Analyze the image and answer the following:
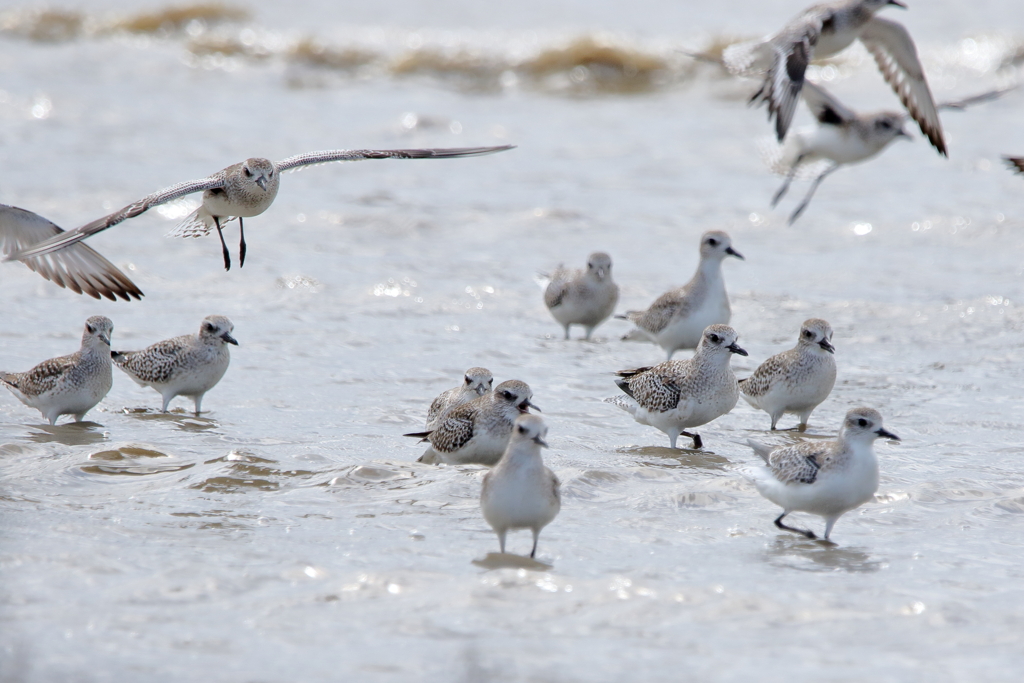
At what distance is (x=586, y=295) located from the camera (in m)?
10.9

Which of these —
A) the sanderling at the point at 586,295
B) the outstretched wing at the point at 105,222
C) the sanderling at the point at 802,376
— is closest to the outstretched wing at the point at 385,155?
the outstretched wing at the point at 105,222

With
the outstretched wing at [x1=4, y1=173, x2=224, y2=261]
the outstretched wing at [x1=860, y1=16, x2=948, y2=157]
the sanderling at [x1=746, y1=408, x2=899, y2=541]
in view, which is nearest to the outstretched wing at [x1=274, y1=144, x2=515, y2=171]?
the outstretched wing at [x1=4, y1=173, x2=224, y2=261]

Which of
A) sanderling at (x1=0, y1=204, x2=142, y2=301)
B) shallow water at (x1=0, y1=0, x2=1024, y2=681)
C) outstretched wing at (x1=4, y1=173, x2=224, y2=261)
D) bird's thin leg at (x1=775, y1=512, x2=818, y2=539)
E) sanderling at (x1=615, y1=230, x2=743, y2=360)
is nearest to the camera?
shallow water at (x1=0, y1=0, x2=1024, y2=681)

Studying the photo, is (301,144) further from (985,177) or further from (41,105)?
(985,177)

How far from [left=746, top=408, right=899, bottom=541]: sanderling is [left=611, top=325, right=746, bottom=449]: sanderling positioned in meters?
1.26

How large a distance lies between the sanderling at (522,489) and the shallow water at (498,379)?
0.76 feet

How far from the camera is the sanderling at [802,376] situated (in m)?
8.14

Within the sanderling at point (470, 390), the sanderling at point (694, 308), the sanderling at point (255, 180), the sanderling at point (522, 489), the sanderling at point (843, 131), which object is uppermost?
the sanderling at point (843, 131)

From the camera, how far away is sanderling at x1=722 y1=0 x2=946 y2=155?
870 centimetres

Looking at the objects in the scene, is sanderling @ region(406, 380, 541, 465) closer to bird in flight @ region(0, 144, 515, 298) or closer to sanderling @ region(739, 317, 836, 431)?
bird in flight @ region(0, 144, 515, 298)

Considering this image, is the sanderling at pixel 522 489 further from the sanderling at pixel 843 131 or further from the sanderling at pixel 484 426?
the sanderling at pixel 843 131

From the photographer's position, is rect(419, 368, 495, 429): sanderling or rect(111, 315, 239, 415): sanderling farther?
rect(111, 315, 239, 415): sanderling

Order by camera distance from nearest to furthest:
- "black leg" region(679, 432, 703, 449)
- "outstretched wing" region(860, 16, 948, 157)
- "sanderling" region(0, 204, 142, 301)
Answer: "black leg" region(679, 432, 703, 449), "sanderling" region(0, 204, 142, 301), "outstretched wing" region(860, 16, 948, 157)

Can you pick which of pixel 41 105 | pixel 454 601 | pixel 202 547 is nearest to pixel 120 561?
pixel 202 547
